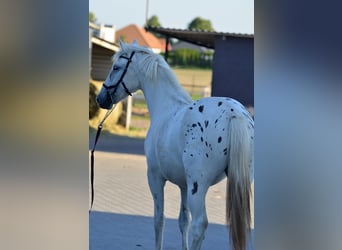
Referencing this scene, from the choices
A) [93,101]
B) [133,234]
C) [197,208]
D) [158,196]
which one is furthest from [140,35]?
[197,208]

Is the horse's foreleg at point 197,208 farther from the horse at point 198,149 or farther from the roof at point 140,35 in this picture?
the roof at point 140,35

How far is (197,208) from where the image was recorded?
409cm

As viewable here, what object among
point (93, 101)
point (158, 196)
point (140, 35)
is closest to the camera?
point (158, 196)

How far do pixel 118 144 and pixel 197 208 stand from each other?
11.8m

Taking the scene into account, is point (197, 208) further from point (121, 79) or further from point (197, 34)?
point (197, 34)

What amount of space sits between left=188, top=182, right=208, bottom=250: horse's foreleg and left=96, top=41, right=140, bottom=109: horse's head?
1217 mm

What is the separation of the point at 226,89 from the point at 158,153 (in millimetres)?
11222

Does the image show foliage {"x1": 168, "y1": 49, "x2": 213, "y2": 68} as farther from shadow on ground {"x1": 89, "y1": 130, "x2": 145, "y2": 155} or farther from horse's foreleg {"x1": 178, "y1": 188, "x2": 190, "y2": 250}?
horse's foreleg {"x1": 178, "y1": 188, "x2": 190, "y2": 250}

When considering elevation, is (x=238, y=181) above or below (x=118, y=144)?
above

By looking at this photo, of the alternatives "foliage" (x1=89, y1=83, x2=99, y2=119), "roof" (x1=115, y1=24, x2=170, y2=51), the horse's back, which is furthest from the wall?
"roof" (x1=115, y1=24, x2=170, y2=51)

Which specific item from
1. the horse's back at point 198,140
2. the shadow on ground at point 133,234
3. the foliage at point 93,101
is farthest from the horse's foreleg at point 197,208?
the foliage at point 93,101

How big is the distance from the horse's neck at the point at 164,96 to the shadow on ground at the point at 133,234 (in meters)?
1.43

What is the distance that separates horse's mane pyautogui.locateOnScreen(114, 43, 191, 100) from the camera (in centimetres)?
479
